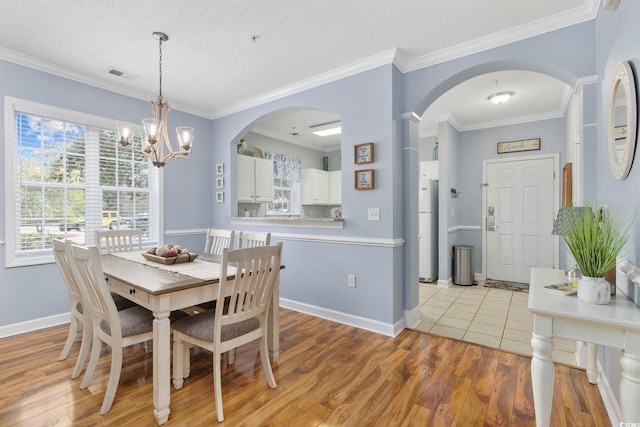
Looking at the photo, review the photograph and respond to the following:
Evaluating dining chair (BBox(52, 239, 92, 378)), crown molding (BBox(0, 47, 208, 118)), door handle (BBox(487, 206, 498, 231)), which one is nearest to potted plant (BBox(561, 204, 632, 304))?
dining chair (BBox(52, 239, 92, 378))

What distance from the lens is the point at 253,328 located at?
80.9 inches

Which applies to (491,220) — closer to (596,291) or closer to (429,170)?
(429,170)

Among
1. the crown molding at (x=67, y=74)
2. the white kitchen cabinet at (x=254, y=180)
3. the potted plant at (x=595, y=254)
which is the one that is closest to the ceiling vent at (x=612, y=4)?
the potted plant at (x=595, y=254)

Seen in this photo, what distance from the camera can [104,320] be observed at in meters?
1.98

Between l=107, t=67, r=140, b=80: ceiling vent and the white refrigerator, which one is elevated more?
l=107, t=67, r=140, b=80: ceiling vent

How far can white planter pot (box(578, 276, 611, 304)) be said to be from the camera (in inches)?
54.7

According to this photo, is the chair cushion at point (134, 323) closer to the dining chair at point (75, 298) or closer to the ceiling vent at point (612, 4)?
the dining chair at point (75, 298)

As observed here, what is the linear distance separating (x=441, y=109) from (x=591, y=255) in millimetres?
3619

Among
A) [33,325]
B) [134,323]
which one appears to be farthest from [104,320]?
[33,325]

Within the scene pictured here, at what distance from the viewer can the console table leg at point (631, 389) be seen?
1100 mm

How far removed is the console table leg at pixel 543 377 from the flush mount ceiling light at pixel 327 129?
437cm

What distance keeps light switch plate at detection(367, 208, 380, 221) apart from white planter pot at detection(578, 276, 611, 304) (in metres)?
1.79

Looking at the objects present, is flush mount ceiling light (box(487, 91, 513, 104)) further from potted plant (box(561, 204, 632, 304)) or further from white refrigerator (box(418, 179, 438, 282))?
potted plant (box(561, 204, 632, 304))

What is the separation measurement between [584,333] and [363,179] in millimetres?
2167
